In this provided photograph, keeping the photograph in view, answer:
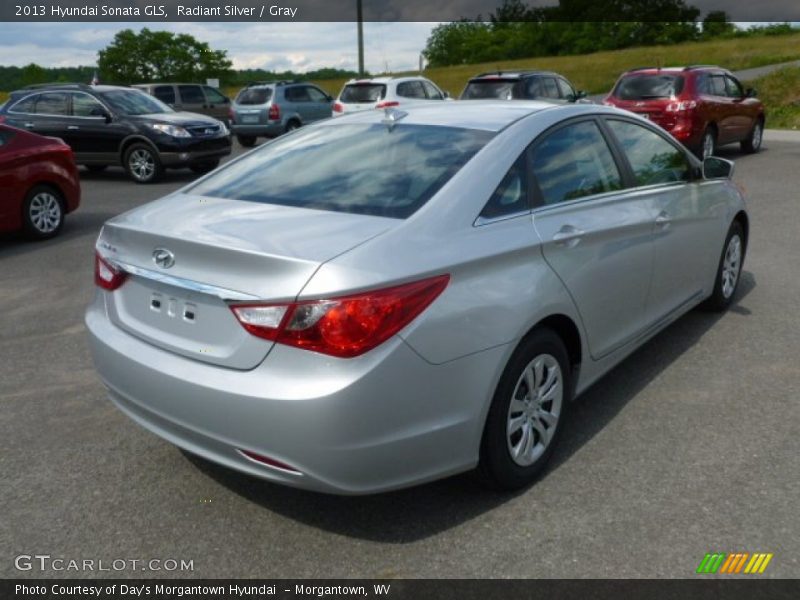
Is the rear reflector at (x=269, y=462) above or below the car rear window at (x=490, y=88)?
below

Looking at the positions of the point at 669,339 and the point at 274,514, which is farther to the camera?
the point at 669,339

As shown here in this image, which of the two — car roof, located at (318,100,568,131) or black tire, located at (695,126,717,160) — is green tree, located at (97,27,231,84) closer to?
black tire, located at (695,126,717,160)

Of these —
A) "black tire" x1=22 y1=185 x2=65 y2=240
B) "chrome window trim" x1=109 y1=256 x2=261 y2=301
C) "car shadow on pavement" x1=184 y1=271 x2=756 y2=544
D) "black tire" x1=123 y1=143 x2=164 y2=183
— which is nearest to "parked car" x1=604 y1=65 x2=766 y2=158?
"black tire" x1=123 y1=143 x2=164 y2=183

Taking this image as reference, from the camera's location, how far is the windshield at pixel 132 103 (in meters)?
14.7

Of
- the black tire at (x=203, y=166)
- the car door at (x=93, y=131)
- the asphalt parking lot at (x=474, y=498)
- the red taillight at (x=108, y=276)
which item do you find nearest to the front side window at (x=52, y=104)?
the car door at (x=93, y=131)

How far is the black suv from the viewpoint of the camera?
1417 cm

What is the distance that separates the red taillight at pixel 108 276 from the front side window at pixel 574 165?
6.02 ft

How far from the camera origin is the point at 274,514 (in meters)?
3.25

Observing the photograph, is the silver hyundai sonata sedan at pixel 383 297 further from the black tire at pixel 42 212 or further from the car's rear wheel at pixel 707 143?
the car's rear wheel at pixel 707 143

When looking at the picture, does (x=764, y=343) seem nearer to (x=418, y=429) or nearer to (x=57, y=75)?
(x=418, y=429)

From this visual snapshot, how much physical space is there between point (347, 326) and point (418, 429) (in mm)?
484

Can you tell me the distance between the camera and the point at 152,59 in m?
97.2

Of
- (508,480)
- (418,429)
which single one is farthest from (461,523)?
(418,429)

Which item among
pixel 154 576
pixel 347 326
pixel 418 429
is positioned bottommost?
pixel 154 576
